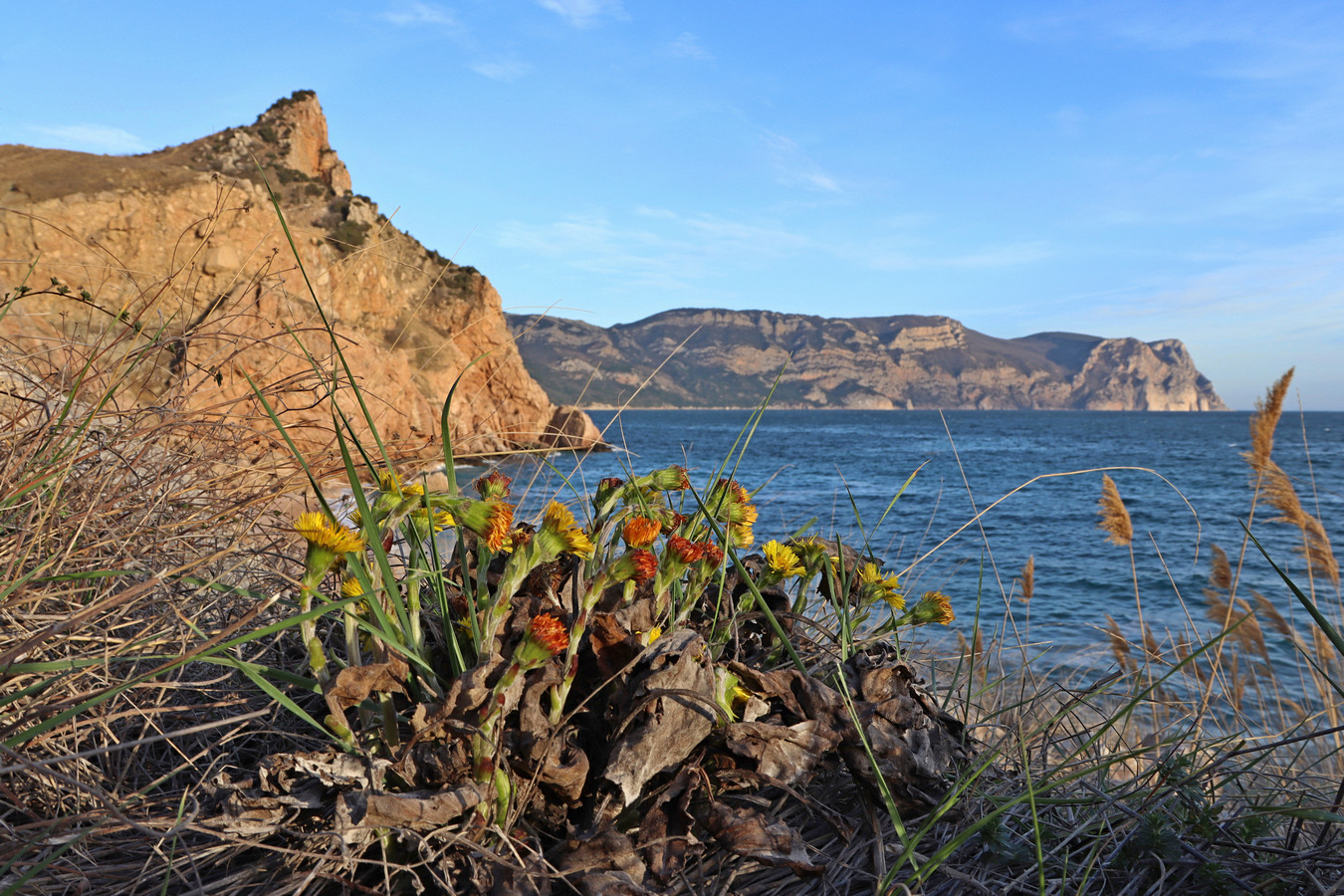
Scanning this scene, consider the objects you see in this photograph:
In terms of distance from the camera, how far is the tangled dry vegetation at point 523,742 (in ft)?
2.80

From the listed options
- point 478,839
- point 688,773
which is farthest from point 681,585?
point 478,839

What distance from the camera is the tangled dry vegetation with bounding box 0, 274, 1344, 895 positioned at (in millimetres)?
854

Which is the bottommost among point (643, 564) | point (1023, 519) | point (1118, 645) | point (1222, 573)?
point (1023, 519)

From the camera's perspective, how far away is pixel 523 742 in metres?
A: 0.92

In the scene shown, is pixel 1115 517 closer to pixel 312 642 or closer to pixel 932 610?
pixel 932 610

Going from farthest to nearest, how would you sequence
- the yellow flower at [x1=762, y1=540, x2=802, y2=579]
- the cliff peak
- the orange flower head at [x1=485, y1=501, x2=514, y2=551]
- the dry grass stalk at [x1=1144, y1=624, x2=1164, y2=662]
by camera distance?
the cliff peak → the dry grass stalk at [x1=1144, y1=624, x2=1164, y2=662] → the yellow flower at [x1=762, y1=540, x2=802, y2=579] → the orange flower head at [x1=485, y1=501, x2=514, y2=551]

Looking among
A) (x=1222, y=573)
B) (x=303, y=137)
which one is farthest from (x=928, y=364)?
(x=1222, y=573)

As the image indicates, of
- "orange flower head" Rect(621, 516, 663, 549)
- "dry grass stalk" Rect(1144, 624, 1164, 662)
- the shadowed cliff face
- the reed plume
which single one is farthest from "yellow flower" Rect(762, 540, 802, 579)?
the shadowed cliff face

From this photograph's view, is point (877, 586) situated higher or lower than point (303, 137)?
lower

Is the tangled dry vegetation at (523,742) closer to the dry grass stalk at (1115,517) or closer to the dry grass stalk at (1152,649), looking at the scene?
the dry grass stalk at (1152,649)

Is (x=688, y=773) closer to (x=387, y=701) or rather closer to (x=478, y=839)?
(x=478, y=839)

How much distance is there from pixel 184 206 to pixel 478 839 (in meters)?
22.2

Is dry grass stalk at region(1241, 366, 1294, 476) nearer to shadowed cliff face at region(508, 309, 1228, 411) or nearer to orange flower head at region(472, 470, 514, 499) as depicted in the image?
orange flower head at region(472, 470, 514, 499)

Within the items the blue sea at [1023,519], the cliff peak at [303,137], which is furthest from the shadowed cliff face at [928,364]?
the blue sea at [1023,519]
